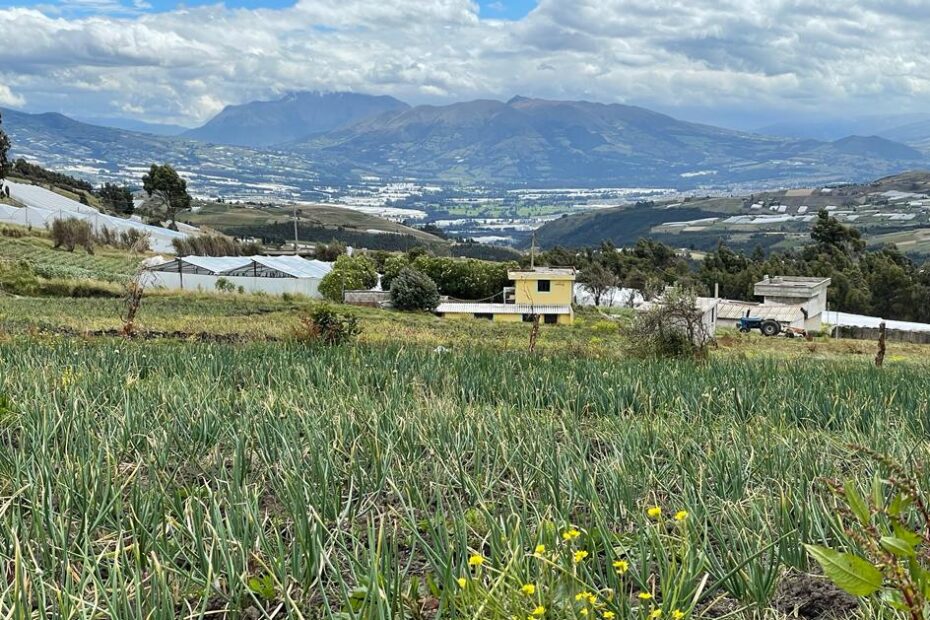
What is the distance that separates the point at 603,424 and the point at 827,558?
10.2 ft

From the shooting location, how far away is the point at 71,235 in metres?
52.4

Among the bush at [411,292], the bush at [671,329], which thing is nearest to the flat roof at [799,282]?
the bush at [411,292]

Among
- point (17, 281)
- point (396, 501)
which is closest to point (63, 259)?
point (17, 281)

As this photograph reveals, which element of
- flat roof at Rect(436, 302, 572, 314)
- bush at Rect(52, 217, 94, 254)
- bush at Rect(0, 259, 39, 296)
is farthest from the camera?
bush at Rect(52, 217, 94, 254)

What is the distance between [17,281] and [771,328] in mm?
35036

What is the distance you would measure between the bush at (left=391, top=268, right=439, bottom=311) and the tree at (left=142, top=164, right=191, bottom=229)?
45950 millimetres

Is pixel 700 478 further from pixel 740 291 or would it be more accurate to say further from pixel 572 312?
pixel 740 291

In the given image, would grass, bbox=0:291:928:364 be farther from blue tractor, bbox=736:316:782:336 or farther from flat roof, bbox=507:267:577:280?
blue tractor, bbox=736:316:782:336

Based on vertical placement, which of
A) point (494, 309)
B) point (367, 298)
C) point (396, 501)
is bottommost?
point (494, 309)

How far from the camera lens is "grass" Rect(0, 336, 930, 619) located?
2111mm

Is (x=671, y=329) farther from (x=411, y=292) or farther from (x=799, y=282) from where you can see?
(x=799, y=282)

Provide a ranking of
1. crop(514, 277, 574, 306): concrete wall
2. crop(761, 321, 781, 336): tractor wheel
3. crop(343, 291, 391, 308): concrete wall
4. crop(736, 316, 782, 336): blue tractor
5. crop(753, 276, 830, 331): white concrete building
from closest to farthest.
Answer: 1. crop(761, 321, 781, 336): tractor wheel
2. crop(736, 316, 782, 336): blue tractor
3. crop(343, 291, 391, 308): concrete wall
4. crop(514, 277, 574, 306): concrete wall
5. crop(753, 276, 830, 331): white concrete building

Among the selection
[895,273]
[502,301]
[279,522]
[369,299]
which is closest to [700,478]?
[279,522]

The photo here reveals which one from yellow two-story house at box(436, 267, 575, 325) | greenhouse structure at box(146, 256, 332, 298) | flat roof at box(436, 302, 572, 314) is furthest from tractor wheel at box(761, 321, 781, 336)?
greenhouse structure at box(146, 256, 332, 298)
